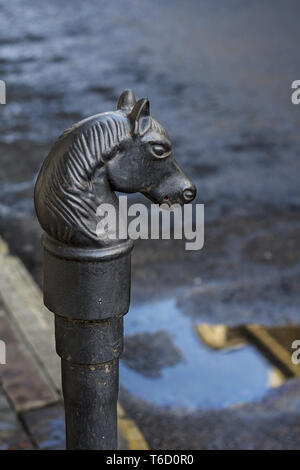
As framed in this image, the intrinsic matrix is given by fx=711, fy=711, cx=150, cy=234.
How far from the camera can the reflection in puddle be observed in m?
3.85

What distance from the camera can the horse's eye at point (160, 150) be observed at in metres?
2.05

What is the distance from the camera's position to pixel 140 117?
2.01 metres

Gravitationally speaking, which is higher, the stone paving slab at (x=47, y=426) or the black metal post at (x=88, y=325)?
the black metal post at (x=88, y=325)

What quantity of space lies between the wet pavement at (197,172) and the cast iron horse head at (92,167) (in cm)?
182

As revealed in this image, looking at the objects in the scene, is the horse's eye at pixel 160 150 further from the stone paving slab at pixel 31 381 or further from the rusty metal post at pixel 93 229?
the stone paving slab at pixel 31 381

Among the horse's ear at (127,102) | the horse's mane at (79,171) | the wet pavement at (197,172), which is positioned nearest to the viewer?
the horse's mane at (79,171)

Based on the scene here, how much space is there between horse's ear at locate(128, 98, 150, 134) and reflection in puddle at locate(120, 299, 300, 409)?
2.11m

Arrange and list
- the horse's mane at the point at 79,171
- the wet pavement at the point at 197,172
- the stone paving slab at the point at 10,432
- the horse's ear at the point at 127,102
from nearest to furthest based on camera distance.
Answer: the horse's mane at the point at 79,171 < the horse's ear at the point at 127,102 < the stone paving slab at the point at 10,432 < the wet pavement at the point at 197,172

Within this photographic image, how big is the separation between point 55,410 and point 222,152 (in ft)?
14.5

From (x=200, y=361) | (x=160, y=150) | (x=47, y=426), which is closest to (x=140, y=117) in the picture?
(x=160, y=150)

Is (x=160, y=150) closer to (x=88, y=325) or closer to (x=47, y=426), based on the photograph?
(x=88, y=325)

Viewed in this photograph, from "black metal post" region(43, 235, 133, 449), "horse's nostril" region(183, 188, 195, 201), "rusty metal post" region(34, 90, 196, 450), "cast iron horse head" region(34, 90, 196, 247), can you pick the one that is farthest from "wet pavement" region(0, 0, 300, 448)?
"cast iron horse head" region(34, 90, 196, 247)

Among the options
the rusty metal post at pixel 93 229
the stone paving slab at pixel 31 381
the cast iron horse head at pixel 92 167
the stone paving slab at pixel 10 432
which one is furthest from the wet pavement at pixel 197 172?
the cast iron horse head at pixel 92 167
